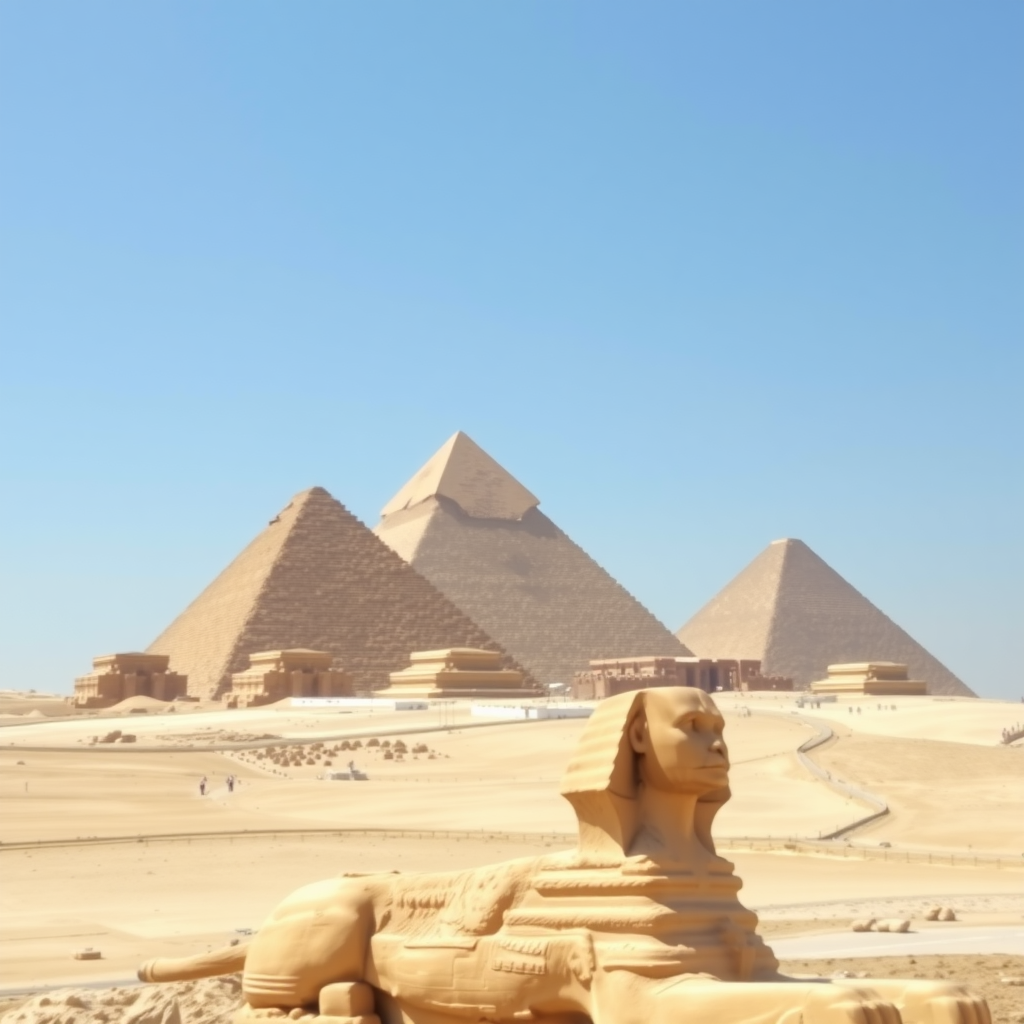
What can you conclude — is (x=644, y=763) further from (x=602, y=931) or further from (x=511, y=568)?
(x=511, y=568)

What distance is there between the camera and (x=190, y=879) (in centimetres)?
1183

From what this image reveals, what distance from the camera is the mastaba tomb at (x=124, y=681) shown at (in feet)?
152

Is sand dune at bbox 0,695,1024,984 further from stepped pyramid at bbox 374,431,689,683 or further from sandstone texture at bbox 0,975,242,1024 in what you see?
stepped pyramid at bbox 374,431,689,683

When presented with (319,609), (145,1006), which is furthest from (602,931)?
(319,609)

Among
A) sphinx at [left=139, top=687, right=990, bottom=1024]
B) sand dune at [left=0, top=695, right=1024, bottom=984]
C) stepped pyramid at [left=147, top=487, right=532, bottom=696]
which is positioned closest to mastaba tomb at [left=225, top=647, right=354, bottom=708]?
stepped pyramid at [left=147, top=487, right=532, bottom=696]

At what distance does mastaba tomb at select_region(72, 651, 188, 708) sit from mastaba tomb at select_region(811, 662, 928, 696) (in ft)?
72.2

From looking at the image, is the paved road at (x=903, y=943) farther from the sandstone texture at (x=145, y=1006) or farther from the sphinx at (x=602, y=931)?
the sphinx at (x=602, y=931)

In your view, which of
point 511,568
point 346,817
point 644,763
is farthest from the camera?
point 511,568

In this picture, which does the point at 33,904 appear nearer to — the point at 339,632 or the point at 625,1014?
the point at 625,1014

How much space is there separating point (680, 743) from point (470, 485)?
75.3m

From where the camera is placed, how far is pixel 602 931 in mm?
3676

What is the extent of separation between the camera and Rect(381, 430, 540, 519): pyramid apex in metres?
78.1

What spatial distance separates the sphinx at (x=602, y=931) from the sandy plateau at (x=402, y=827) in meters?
1.09

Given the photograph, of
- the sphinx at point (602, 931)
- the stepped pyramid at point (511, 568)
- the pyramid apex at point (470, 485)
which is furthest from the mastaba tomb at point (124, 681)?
the sphinx at point (602, 931)
